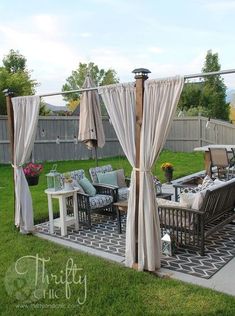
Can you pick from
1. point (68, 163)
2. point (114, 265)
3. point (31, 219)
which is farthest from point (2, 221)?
point (68, 163)

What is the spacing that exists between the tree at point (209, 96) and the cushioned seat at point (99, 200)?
62.4ft

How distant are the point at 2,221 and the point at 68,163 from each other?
7155 mm

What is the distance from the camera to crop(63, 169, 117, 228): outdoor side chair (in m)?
5.70

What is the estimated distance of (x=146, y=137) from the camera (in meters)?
3.92

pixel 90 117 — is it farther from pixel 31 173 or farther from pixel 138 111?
pixel 138 111

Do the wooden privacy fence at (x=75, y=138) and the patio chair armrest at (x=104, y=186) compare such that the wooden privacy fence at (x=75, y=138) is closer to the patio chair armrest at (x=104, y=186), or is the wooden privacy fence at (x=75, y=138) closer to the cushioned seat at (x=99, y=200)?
the patio chair armrest at (x=104, y=186)

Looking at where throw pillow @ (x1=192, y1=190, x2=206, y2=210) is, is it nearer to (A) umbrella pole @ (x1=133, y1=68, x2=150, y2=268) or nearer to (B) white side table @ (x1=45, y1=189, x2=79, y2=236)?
(A) umbrella pole @ (x1=133, y1=68, x2=150, y2=268)

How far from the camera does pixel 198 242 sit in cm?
439

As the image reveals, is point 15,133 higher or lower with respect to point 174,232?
higher

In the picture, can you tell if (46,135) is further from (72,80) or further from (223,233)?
(72,80)

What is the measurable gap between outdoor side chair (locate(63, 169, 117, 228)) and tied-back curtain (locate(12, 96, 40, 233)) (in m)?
0.81

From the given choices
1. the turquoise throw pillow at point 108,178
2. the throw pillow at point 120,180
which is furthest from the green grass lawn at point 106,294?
the throw pillow at point 120,180

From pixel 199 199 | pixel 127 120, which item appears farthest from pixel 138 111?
pixel 199 199

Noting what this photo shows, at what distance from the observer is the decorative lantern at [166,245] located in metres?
4.43
